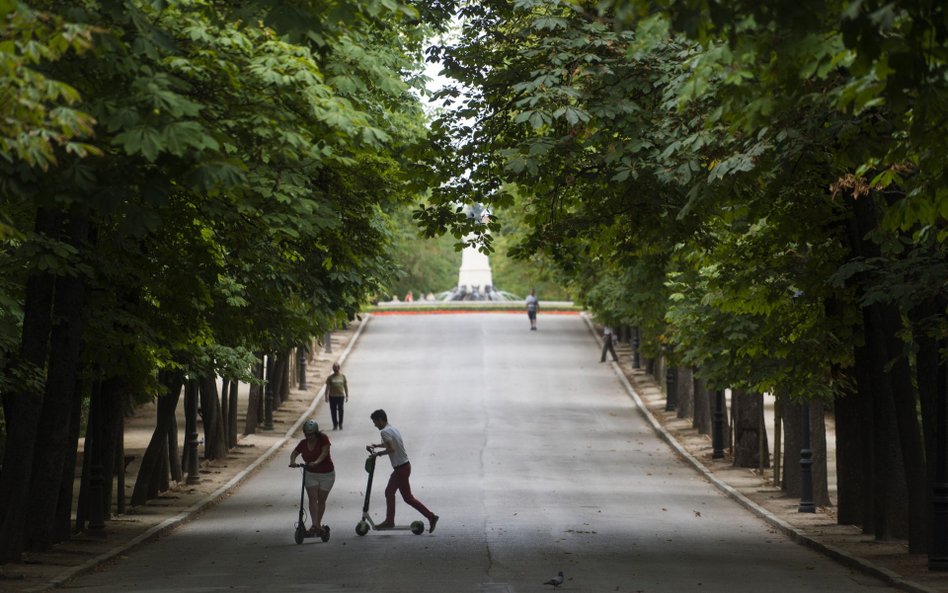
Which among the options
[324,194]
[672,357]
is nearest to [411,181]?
[324,194]

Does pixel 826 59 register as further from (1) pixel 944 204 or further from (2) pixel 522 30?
(2) pixel 522 30

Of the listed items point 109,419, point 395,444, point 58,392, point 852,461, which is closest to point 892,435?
point 852,461

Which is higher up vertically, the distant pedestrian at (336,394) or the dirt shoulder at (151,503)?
the distant pedestrian at (336,394)

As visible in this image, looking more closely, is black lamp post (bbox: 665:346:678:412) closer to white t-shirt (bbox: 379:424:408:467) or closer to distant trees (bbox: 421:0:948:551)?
distant trees (bbox: 421:0:948:551)

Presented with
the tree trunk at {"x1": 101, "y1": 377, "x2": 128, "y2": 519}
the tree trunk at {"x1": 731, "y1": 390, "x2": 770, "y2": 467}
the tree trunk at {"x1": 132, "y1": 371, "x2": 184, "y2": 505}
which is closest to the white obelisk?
the tree trunk at {"x1": 731, "y1": 390, "x2": 770, "y2": 467}

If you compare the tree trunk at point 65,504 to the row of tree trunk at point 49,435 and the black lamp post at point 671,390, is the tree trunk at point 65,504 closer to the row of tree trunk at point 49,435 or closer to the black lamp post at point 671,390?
the row of tree trunk at point 49,435

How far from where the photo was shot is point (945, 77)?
32.8ft

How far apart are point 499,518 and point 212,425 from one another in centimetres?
1273

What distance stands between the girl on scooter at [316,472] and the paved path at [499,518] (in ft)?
1.42

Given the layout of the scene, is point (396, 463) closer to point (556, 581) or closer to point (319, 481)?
point (319, 481)

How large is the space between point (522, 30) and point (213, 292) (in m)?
6.29

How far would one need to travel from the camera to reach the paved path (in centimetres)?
1639

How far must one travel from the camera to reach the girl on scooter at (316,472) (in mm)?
19703

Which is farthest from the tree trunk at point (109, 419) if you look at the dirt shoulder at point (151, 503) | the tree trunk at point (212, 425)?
the tree trunk at point (212, 425)
